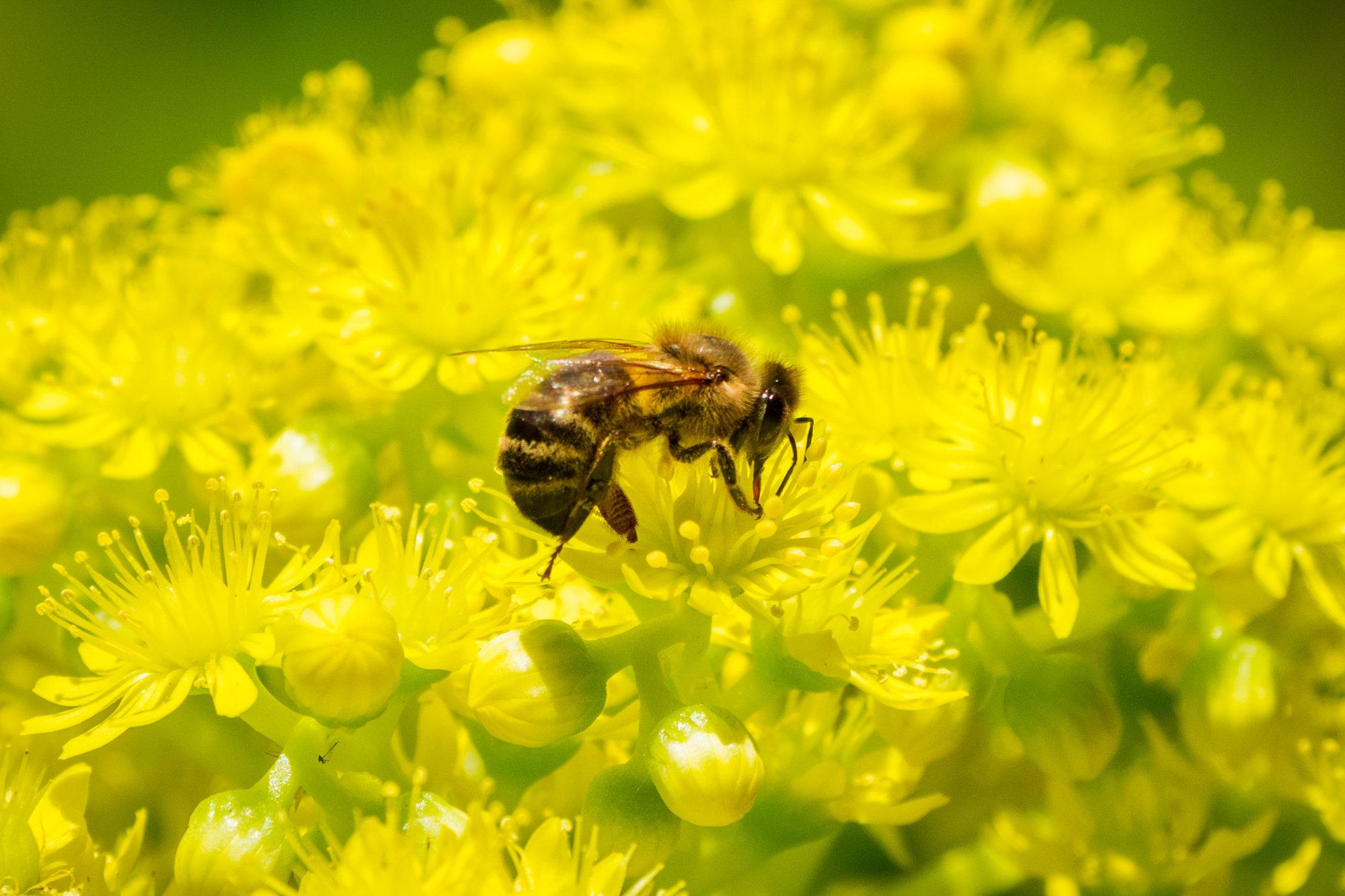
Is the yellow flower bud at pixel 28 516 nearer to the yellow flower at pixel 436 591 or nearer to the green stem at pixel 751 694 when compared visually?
the yellow flower at pixel 436 591

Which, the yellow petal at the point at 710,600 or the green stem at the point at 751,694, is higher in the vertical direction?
the yellow petal at the point at 710,600

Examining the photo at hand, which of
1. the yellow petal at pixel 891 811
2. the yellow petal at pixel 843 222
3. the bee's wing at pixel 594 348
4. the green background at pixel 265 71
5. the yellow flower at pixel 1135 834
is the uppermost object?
the green background at pixel 265 71

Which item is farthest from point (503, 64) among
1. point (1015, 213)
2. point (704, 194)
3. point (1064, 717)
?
point (1064, 717)

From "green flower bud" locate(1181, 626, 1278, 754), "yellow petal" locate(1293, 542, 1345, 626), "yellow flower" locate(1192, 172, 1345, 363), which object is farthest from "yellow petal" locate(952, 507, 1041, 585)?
"yellow flower" locate(1192, 172, 1345, 363)

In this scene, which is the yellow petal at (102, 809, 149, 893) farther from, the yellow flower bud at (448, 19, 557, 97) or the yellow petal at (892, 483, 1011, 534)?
the yellow flower bud at (448, 19, 557, 97)

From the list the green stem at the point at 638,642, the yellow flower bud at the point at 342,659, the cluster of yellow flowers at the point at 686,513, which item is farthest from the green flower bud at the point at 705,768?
the yellow flower bud at the point at 342,659
